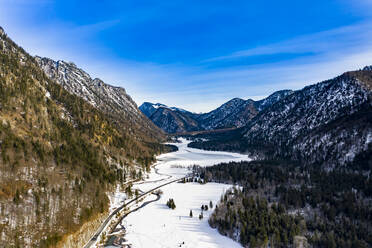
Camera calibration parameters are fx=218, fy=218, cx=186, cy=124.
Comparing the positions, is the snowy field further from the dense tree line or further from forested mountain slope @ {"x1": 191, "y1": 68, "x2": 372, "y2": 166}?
forested mountain slope @ {"x1": 191, "y1": 68, "x2": 372, "y2": 166}

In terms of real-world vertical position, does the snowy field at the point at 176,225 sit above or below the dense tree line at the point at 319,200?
below

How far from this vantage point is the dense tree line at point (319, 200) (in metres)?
52.2

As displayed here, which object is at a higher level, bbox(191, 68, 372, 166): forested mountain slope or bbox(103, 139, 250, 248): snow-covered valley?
bbox(191, 68, 372, 166): forested mountain slope

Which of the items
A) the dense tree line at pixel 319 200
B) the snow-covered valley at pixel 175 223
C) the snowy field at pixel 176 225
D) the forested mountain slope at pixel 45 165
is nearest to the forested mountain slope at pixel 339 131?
the dense tree line at pixel 319 200

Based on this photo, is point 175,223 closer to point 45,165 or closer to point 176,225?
point 176,225

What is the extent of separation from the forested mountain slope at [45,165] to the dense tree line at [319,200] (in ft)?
139

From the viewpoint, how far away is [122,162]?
429 ft

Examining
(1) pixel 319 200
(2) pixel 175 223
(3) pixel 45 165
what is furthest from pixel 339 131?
(3) pixel 45 165

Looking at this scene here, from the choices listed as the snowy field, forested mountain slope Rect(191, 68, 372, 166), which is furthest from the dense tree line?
forested mountain slope Rect(191, 68, 372, 166)

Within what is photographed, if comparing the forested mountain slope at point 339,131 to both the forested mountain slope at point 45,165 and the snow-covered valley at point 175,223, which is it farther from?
the forested mountain slope at point 45,165

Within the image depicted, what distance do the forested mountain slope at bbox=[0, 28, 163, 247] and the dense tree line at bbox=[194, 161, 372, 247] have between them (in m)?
42.4

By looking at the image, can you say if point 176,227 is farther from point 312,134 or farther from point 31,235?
point 312,134

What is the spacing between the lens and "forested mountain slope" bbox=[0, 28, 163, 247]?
165ft

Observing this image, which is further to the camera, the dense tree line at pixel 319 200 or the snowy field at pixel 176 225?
the snowy field at pixel 176 225
